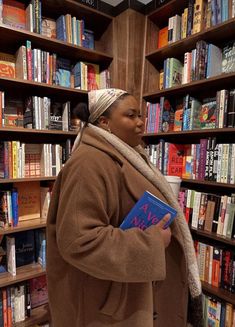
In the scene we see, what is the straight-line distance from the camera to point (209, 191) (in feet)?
5.97

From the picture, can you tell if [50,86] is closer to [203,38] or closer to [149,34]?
[149,34]

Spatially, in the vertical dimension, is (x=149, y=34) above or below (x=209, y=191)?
above

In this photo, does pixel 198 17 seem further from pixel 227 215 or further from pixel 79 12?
pixel 227 215

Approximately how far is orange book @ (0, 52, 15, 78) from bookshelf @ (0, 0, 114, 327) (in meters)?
0.05

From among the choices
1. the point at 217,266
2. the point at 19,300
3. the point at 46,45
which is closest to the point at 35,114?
the point at 46,45

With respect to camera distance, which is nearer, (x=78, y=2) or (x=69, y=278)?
(x=69, y=278)

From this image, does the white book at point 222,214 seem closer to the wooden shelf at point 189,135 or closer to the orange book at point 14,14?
the wooden shelf at point 189,135

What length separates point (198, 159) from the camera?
171 cm

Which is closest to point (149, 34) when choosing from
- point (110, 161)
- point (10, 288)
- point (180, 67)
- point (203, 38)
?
point (180, 67)

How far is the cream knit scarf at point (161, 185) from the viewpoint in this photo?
95 cm

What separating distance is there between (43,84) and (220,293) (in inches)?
66.3

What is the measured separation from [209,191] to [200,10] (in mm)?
1176

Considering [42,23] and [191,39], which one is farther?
[42,23]

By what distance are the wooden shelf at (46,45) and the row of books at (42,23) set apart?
0.06 metres
